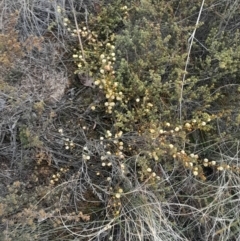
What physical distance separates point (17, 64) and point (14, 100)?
16 centimetres

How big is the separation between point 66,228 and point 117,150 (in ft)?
1.17

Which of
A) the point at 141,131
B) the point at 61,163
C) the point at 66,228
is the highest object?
the point at 141,131

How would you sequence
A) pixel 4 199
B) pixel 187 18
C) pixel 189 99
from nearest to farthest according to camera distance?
pixel 4 199 < pixel 189 99 < pixel 187 18

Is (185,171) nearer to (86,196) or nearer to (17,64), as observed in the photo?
(86,196)

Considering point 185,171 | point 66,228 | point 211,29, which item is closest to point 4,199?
point 66,228

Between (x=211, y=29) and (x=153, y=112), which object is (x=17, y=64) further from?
(x=211, y=29)

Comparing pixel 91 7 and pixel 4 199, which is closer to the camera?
pixel 4 199

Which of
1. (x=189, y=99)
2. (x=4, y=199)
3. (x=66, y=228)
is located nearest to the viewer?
(x=4, y=199)

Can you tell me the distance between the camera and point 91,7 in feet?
6.22

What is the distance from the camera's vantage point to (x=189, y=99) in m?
1.66

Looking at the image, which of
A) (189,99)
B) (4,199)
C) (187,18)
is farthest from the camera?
(187,18)

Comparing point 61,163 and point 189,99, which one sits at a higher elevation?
point 189,99

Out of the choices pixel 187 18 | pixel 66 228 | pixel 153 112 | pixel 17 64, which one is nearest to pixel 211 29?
pixel 187 18

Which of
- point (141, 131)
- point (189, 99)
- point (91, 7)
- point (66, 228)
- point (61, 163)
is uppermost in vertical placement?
point (91, 7)
